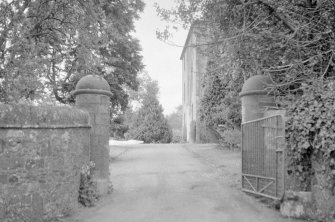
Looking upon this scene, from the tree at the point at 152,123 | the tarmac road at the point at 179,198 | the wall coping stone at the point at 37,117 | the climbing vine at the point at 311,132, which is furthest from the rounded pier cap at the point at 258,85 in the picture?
the tree at the point at 152,123

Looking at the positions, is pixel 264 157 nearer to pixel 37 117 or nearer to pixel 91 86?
pixel 91 86

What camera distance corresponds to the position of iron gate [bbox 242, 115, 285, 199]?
7.78m

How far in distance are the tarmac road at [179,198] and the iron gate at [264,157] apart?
400 mm

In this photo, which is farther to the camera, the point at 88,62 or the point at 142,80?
the point at 142,80

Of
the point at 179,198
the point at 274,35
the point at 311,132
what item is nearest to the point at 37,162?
the point at 179,198

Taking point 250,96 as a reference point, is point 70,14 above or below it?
above

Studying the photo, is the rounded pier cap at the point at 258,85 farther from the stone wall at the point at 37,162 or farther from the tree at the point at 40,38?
the stone wall at the point at 37,162

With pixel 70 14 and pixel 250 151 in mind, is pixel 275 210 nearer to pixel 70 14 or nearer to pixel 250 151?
pixel 250 151

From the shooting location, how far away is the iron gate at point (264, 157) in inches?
306

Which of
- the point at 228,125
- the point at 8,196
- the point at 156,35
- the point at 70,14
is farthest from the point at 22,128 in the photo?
the point at 228,125

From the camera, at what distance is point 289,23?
9.23 metres

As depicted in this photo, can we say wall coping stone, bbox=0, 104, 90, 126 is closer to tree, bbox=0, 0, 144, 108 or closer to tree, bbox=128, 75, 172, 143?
tree, bbox=0, 0, 144, 108

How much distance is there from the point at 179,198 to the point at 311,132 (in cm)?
357

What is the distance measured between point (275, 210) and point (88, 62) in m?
5.49
